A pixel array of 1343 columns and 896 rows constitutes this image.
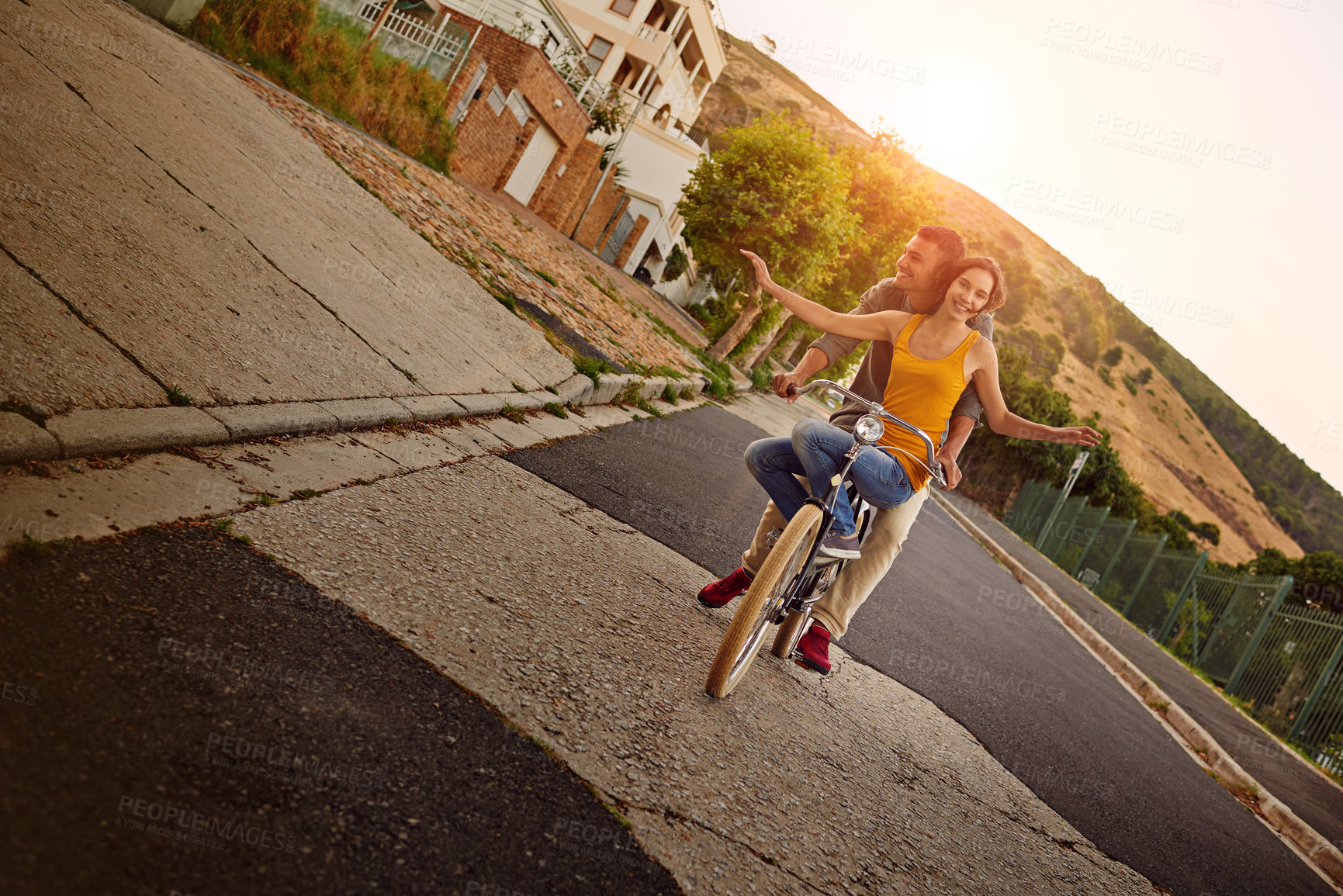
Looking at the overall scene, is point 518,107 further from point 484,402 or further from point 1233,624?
point 1233,624

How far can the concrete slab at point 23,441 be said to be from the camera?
93.7 inches

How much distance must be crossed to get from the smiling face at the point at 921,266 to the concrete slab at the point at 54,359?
135 inches

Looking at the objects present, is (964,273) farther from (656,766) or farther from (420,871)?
(420,871)

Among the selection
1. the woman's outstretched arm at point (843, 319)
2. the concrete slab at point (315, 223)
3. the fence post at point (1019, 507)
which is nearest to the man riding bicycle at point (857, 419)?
the woman's outstretched arm at point (843, 319)

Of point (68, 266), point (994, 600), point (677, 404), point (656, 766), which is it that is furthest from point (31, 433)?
point (994, 600)

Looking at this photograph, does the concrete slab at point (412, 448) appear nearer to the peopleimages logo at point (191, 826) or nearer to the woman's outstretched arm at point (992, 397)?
the peopleimages logo at point (191, 826)

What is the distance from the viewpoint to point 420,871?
1688mm

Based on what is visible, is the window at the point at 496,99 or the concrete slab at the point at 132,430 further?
the window at the point at 496,99

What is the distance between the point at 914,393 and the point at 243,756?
3.13 meters

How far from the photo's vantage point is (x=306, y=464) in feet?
11.2

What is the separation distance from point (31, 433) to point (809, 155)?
2227 cm

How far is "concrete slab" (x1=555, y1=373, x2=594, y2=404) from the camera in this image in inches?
274

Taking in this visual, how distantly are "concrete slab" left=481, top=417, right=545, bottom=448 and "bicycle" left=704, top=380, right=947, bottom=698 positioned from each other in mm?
2147

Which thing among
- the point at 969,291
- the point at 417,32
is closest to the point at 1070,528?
the point at 417,32
